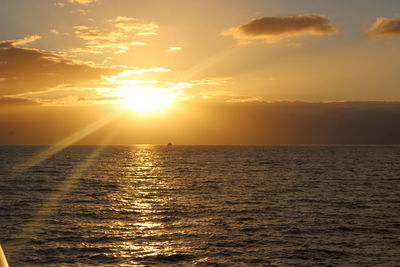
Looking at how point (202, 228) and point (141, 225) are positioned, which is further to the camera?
point (141, 225)

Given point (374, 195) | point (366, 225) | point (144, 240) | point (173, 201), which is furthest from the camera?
point (374, 195)

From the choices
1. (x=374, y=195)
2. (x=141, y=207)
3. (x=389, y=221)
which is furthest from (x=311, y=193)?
(x=141, y=207)

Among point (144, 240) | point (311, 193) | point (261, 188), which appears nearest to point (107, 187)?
point (261, 188)

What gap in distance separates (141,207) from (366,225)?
2209 centimetres

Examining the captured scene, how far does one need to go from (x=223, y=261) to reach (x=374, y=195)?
33.7 meters

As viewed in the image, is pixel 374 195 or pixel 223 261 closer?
pixel 223 261

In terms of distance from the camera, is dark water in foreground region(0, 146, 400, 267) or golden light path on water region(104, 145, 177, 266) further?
golden light path on water region(104, 145, 177, 266)

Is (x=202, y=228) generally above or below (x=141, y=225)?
below

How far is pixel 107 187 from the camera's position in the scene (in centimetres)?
6081

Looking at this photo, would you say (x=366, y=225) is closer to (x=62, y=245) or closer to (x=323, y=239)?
(x=323, y=239)

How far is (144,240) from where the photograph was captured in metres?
27.0

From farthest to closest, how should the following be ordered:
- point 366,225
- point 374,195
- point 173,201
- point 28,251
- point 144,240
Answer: point 374,195
point 173,201
point 366,225
point 144,240
point 28,251

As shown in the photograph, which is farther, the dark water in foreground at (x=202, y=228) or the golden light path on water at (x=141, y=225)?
the golden light path on water at (x=141, y=225)

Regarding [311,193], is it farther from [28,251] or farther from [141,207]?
[28,251]
